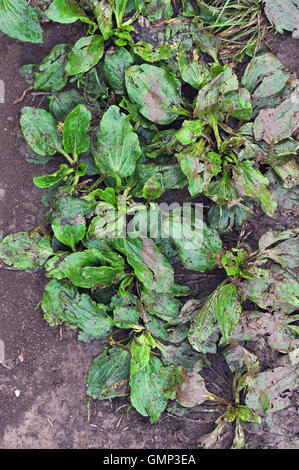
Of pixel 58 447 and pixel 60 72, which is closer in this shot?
pixel 60 72

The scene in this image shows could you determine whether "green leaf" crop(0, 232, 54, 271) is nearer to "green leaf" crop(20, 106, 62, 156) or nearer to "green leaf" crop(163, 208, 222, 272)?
"green leaf" crop(20, 106, 62, 156)

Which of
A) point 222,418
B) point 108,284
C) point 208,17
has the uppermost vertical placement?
point 208,17

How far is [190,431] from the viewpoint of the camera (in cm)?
261

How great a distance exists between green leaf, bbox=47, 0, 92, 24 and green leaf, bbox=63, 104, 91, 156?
44cm

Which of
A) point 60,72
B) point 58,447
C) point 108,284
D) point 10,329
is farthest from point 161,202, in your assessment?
point 58,447

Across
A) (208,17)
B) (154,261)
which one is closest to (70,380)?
(154,261)

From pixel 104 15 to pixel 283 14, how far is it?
2.98 ft

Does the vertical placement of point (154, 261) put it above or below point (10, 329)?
above

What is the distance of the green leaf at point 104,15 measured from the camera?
2.37m

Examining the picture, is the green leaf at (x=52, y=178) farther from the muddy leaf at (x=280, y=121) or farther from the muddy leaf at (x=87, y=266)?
the muddy leaf at (x=280, y=121)

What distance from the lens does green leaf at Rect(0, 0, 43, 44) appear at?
7.91ft

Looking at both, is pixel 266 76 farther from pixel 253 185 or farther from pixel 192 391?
pixel 192 391
